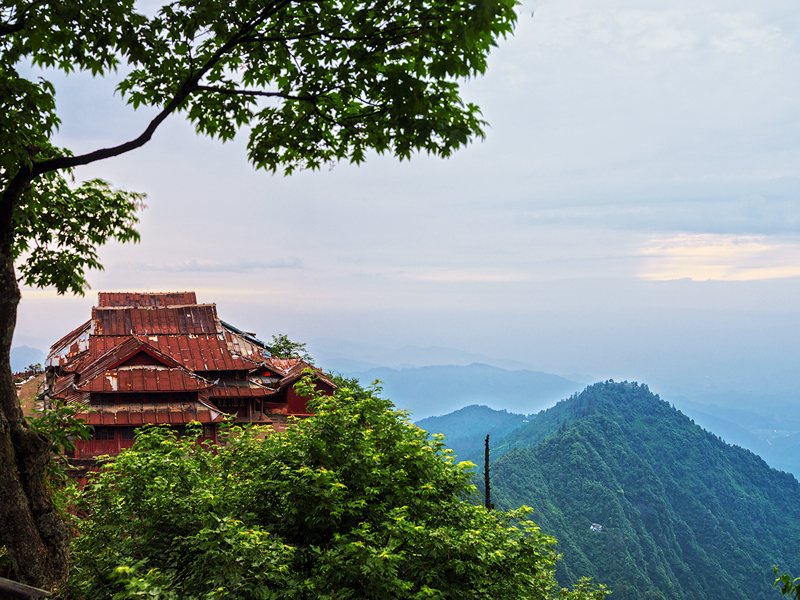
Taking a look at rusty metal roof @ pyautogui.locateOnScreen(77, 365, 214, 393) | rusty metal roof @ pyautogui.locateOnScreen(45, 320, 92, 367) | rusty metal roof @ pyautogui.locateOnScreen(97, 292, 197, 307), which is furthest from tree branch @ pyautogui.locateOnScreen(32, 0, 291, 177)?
rusty metal roof @ pyautogui.locateOnScreen(97, 292, 197, 307)

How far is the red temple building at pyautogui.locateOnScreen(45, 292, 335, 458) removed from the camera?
2312cm

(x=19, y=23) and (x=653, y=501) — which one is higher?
(x=19, y=23)

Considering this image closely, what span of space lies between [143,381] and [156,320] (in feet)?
24.4

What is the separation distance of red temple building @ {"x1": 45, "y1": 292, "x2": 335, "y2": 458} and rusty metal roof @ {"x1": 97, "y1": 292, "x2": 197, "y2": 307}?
0.06m

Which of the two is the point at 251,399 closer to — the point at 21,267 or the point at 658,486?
the point at 21,267

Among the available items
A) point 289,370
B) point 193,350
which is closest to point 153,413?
point 193,350

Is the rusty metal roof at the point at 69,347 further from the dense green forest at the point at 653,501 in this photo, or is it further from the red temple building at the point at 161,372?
the dense green forest at the point at 653,501

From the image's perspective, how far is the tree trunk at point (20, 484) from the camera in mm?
7191

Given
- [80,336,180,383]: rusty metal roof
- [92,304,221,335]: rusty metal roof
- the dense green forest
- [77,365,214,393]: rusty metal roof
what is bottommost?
the dense green forest

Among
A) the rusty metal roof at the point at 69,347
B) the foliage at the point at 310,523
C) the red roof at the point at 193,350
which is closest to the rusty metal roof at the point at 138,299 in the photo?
the rusty metal roof at the point at 69,347

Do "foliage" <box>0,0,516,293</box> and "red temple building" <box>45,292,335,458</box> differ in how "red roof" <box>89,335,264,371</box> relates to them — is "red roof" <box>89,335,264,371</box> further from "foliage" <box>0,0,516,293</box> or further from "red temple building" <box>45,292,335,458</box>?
"foliage" <box>0,0,516,293</box>

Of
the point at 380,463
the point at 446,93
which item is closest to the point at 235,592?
the point at 380,463

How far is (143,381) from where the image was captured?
78.5 feet

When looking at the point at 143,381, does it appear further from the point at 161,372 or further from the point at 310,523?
the point at 310,523
